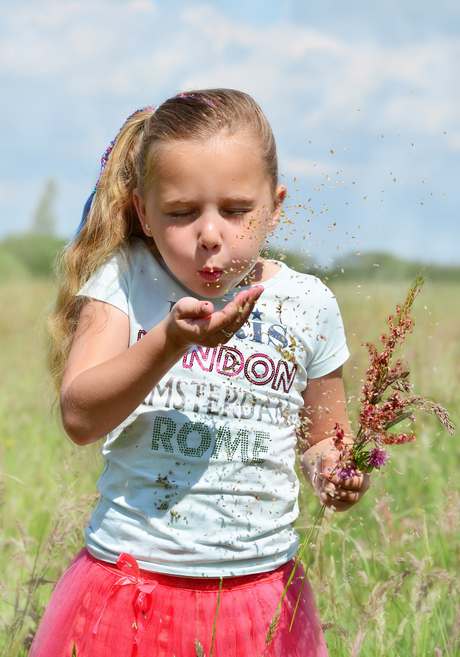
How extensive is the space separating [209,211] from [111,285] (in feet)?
1.24

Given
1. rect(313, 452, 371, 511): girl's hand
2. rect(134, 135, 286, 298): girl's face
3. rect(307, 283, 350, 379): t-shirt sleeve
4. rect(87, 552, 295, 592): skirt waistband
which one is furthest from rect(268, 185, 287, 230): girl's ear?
rect(87, 552, 295, 592): skirt waistband

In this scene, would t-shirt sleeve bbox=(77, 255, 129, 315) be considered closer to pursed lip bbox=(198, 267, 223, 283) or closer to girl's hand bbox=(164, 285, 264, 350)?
pursed lip bbox=(198, 267, 223, 283)

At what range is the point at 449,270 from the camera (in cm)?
439

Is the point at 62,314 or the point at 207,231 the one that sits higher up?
the point at 207,231

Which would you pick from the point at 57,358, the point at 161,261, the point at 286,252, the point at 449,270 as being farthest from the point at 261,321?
the point at 449,270

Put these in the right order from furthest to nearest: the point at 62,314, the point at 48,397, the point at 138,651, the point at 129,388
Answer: the point at 48,397
the point at 62,314
the point at 138,651
the point at 129,388

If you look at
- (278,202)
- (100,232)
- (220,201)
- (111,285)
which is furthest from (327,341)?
(100,232)

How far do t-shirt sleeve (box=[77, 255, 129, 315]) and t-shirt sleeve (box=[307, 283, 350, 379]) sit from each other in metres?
0.59

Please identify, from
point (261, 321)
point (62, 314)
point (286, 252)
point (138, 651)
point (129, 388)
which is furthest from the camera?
point (62, 314)

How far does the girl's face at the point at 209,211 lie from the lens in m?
1.70

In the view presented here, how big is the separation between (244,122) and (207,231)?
1.34ft

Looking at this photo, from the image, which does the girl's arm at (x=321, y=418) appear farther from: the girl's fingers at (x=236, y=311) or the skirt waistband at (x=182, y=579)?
the girl's fingers at (x=236, y=311)

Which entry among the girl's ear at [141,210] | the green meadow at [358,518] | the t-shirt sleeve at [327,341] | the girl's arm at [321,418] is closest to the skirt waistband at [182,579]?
the green meadow at [358,518]

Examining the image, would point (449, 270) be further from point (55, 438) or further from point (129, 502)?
point (129, 502)
